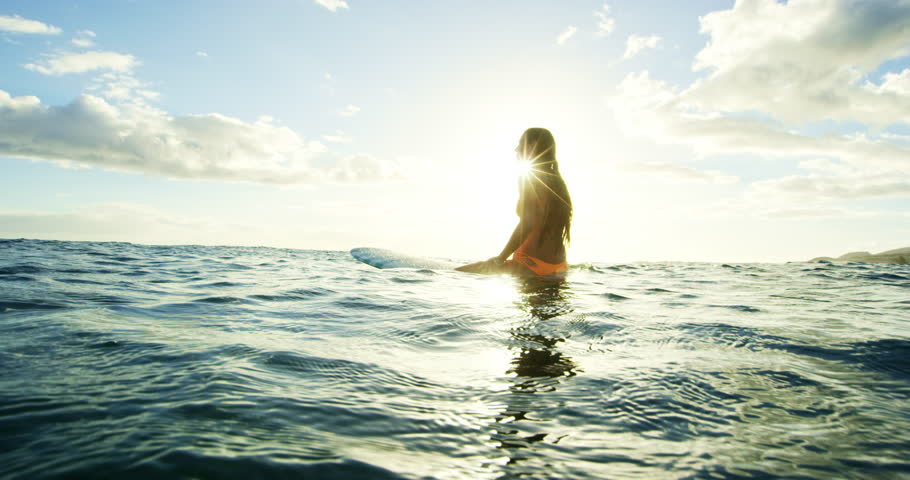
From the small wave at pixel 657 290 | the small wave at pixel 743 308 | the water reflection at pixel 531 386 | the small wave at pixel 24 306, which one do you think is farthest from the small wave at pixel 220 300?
the small wave at pixel 657 290

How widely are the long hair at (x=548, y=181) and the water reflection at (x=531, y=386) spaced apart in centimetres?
272

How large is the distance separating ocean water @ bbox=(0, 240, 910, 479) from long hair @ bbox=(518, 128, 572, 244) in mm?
2797

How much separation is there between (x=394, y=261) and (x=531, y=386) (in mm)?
7468

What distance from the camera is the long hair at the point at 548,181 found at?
672 centimetres

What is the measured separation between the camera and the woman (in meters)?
6.73

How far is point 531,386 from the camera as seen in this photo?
2158 mm

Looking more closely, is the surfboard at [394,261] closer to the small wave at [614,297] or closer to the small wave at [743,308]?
the small wave at [614,297]

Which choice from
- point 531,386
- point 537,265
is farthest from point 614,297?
point 531,386

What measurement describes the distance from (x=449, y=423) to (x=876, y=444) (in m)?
1.51

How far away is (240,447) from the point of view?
1419mm

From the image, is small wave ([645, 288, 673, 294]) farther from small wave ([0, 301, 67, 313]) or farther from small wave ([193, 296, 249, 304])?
small wave ([0, 301, 67, 313])

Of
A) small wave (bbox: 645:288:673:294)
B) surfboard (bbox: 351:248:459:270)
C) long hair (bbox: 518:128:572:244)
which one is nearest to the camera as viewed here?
small wave (bbox: 645:288:673:294)

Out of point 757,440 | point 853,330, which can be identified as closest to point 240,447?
point 757,440

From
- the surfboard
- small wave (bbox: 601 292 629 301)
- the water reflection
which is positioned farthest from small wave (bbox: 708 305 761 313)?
the surfboard
